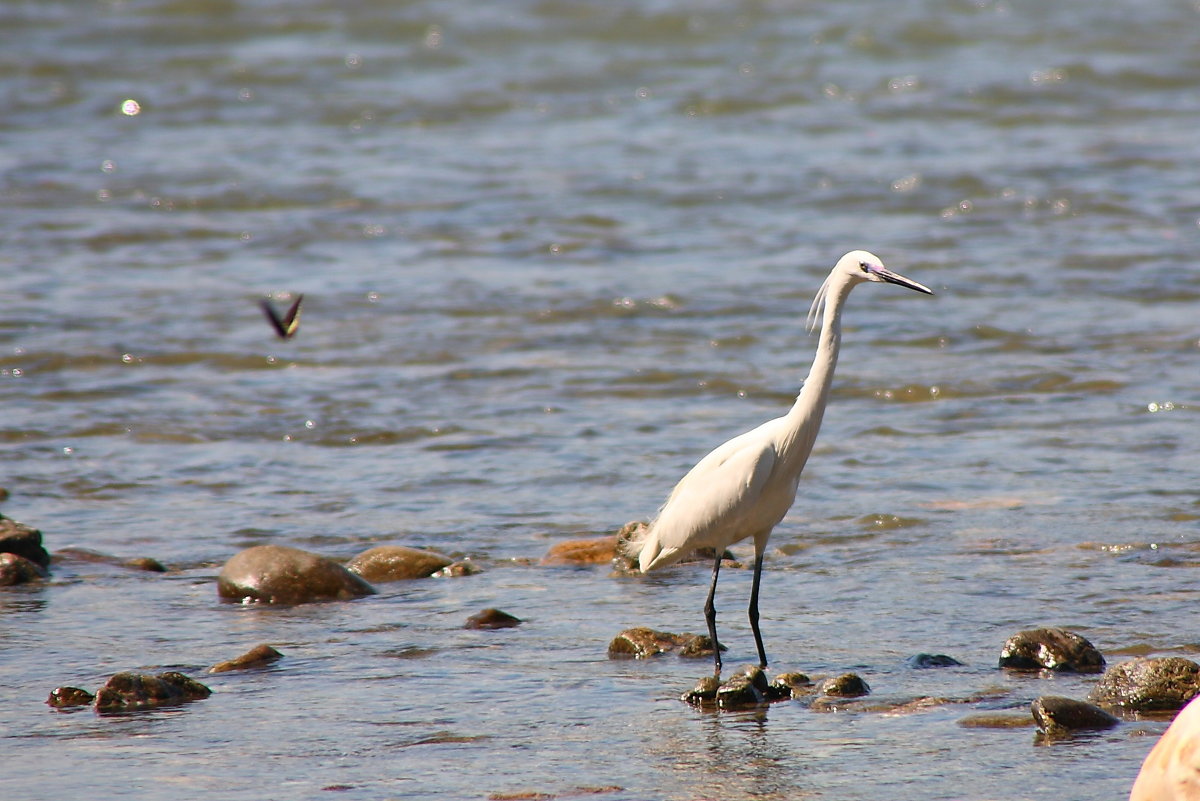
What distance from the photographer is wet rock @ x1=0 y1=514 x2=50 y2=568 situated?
615 centimetres

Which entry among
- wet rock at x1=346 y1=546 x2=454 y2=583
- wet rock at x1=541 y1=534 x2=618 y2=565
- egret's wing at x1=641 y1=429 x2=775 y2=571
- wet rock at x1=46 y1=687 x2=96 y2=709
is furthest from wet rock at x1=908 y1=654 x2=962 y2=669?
wet rock at x1=46 y1=687 x2=96 y2=709

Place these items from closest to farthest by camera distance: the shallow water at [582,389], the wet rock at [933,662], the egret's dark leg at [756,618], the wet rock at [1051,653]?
1. the shallow water at [582,389]
2. the wet rock at [1051,653]
3. the wet rock at [933,662]
4. the egret's dark leg at [756,618]

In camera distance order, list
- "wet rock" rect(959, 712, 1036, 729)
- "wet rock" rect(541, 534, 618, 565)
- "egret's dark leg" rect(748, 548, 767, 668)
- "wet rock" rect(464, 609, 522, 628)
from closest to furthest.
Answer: "wet rock" rect(959, 712, 1036, 729)
"egret's dark leg" rect(748, 548, 767, 668)
"wet rock" rect(464, 609, 522, 628)
"wet rock" rect(541, 534, 618, 565)

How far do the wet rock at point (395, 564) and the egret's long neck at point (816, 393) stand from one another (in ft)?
5.16

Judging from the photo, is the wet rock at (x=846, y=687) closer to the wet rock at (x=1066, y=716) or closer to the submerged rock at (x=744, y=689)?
the submerged rock at (x=744, y=689)

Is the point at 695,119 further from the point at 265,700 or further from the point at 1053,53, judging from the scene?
the point at 265,700

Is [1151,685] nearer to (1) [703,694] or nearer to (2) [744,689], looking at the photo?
(2) [744,689]

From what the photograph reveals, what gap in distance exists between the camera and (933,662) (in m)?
4.81

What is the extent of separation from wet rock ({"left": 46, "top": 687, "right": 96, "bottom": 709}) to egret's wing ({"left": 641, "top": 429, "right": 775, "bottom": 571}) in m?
1.90

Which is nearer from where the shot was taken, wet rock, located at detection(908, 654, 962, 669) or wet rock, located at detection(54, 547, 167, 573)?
wet rock, located at detection(908, 654, 962, 669)

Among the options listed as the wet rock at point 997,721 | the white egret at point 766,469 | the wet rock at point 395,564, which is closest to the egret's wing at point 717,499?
the white egret at point 766,469

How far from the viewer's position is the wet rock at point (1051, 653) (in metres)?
4.70

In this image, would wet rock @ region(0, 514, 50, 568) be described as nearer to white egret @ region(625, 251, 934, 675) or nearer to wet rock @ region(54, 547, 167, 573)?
wet rock @ region(54, 547, 167, 573)

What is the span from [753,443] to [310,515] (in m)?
2.46
